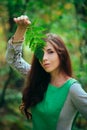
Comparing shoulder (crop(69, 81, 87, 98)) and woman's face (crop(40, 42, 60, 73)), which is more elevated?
woman's face (crop(40, 42, 60, 73))

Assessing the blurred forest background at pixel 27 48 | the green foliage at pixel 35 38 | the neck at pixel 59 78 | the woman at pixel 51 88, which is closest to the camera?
the green foliage at pixel 35 38

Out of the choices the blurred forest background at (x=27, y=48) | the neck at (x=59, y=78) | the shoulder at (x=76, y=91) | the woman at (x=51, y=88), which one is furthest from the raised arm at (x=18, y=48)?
the blurred forest background at (x=27, y=48)

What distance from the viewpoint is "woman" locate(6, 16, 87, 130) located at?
3.13 m

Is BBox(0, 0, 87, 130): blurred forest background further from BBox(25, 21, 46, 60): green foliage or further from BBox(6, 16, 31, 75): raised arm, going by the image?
BBox(25, 21, 46, 60): green foliage

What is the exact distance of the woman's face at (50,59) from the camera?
3175 millimetres

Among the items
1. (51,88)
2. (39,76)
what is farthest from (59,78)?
(39,76)

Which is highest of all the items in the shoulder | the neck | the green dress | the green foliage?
the green foliage

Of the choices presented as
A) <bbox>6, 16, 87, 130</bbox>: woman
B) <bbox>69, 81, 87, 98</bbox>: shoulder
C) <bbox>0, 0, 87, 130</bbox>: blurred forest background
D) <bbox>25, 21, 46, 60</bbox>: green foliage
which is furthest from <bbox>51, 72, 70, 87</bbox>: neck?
<bbox>0, 0, 87, 130</bbox>: blurred forest background

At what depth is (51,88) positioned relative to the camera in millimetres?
3301

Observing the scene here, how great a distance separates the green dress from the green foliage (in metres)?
0.32

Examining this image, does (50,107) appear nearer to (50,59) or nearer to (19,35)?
(50,59)

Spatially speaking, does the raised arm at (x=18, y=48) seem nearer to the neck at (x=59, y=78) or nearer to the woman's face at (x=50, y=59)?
the woman's face at (x=50, y=59)

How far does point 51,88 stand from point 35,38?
48 centimetres

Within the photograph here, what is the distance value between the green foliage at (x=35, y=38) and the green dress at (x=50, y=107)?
0.32 metres
